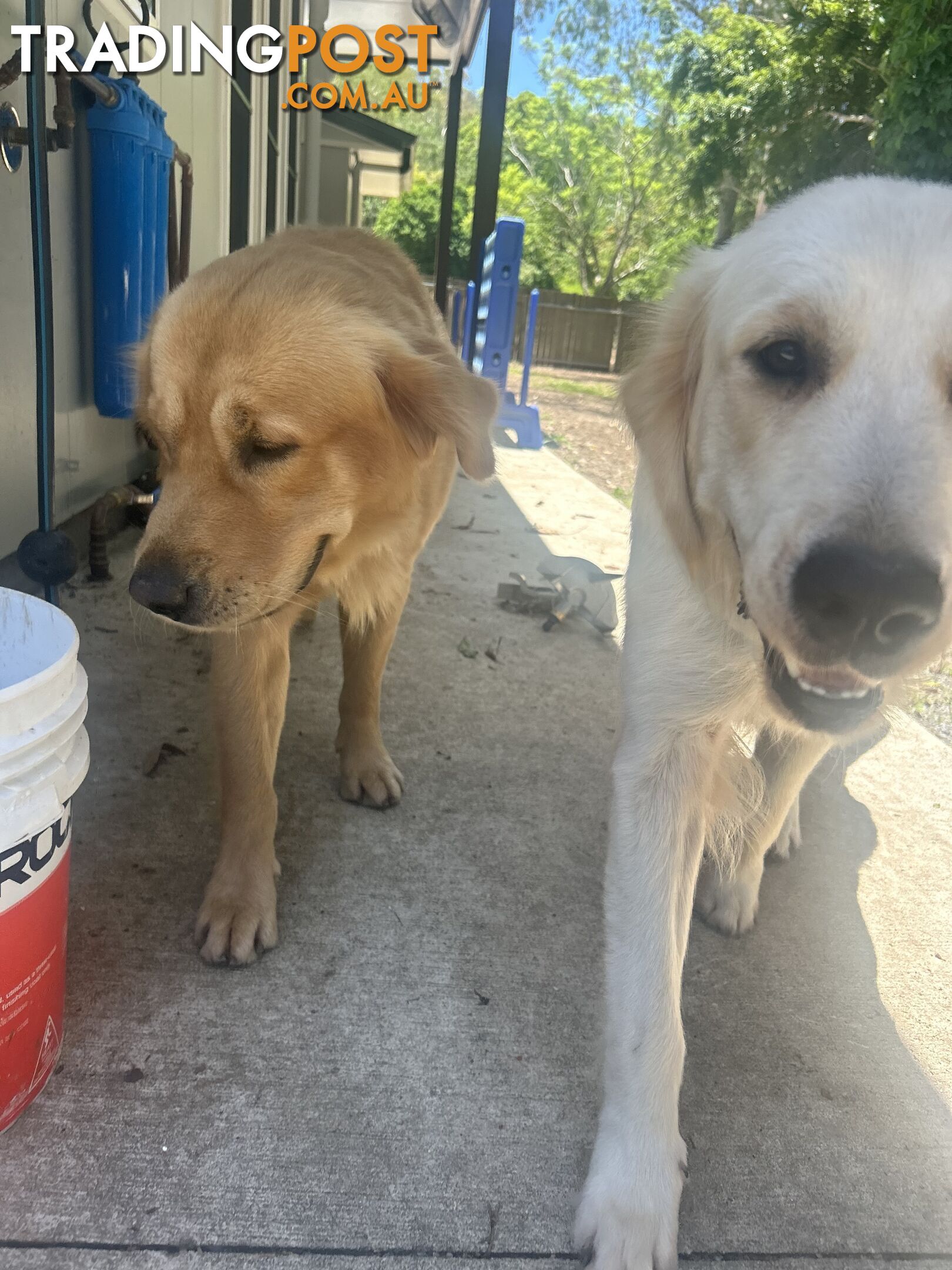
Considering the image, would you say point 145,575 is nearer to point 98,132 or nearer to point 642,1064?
point 642,1064

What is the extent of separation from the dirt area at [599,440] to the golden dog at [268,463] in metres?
0.52

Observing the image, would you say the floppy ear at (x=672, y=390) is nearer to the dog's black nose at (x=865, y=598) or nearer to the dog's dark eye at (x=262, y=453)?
the dog's black nose at (x=865, y=598)

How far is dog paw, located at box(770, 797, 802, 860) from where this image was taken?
2518 millimetres

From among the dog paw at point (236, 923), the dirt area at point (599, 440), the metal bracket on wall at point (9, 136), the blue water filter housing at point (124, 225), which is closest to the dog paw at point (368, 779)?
the dog paw at point (236, 923)

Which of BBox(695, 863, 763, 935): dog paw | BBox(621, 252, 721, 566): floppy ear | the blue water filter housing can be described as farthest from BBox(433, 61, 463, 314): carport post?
BBox(695, 863, 763, 935): dog paw

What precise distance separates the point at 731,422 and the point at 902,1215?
4.59 ft

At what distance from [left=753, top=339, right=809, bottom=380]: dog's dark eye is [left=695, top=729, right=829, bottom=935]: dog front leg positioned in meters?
0.92

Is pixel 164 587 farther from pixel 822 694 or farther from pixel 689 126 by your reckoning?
pixel 689 126

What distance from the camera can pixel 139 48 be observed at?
12.9 feet

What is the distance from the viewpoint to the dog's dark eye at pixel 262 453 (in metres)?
1.87

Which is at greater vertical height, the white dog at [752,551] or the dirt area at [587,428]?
the white dog at [752,551]

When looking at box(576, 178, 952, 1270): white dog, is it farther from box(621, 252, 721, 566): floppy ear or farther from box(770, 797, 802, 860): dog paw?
box(770, 797, 802, 860): dog paw

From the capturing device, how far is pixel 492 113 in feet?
22.1

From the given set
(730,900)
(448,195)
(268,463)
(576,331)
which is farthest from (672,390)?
(576,331)
